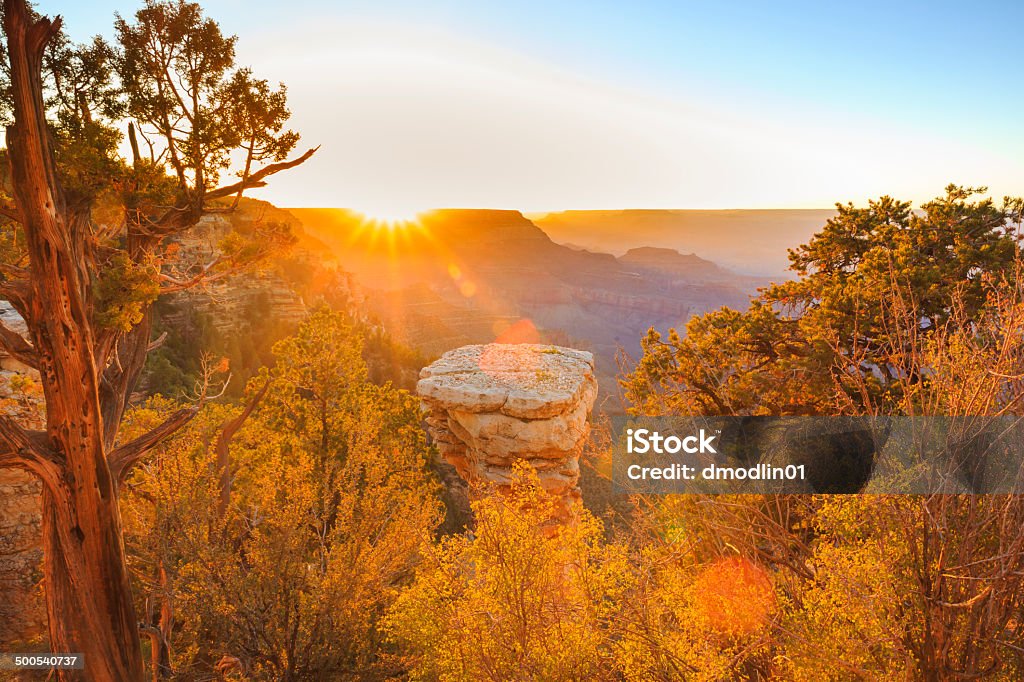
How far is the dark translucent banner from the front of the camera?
3.59 metres

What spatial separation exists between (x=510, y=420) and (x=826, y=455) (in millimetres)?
8359

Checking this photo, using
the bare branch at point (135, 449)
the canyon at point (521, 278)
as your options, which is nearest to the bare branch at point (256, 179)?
the bare branch at point (135, 449)

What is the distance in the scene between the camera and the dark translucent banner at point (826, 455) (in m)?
3.59

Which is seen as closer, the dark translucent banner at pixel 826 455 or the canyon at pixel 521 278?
the dark translucent banner at pixel 826 455

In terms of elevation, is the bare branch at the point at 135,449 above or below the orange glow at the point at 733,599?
above

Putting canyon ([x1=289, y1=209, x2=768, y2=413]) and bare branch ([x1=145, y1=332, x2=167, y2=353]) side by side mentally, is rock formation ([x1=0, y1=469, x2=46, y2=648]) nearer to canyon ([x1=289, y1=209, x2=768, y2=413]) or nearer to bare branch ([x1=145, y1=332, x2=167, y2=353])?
bare branch ([x1=145, y1=332, x2=167, y2=353])

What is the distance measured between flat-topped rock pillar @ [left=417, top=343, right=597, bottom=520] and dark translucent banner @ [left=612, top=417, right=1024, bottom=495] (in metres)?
2.18

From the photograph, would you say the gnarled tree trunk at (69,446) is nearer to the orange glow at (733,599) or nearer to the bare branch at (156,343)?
the bare branch at (156,343)

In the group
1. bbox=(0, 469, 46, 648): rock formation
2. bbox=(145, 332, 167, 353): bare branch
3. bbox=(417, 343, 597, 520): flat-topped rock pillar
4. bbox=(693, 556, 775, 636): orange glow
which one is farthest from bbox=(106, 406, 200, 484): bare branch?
bbox=(417, 343, 597, 520): flat-topped rock pillar

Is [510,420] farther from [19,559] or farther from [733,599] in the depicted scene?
[19,559]

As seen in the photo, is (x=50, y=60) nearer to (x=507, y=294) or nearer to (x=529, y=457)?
(x=529, y=457)

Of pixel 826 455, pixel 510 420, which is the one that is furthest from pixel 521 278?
pixel 826 455

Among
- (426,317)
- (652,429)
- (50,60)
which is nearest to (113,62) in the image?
(50,60)

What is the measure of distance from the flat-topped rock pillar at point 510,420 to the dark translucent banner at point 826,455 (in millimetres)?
2178
